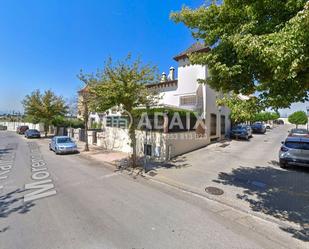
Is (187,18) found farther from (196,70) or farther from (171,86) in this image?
(171,86)

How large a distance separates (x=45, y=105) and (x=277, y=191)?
1178 inches

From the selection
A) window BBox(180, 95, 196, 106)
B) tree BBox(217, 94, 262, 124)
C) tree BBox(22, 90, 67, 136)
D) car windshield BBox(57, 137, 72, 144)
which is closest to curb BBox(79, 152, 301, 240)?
tree BBox(217, 94, 262, 124)

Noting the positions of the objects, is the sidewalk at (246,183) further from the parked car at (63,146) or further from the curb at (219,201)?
the parked car at (63,146)

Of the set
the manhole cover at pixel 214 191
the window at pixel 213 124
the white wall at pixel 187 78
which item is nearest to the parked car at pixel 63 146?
the white wall at pixel 187 78

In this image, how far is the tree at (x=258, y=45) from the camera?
3.92 m

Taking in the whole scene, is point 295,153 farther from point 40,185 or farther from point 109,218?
point 40,185

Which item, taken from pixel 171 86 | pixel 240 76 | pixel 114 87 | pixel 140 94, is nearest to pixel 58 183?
pixel 114 87

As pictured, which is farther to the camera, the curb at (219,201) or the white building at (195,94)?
the white building at (195,94)

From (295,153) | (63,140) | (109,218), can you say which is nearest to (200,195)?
(109,218)

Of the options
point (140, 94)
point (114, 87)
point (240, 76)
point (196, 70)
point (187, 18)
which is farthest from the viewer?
point (196, 70)

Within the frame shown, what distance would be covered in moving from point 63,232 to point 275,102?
6.21 m

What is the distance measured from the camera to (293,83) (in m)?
5.05

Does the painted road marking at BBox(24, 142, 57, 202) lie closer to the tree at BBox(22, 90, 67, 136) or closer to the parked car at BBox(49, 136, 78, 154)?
the parked car at BBox(49, 136, 78, 154)

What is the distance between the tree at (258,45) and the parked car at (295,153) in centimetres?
608
